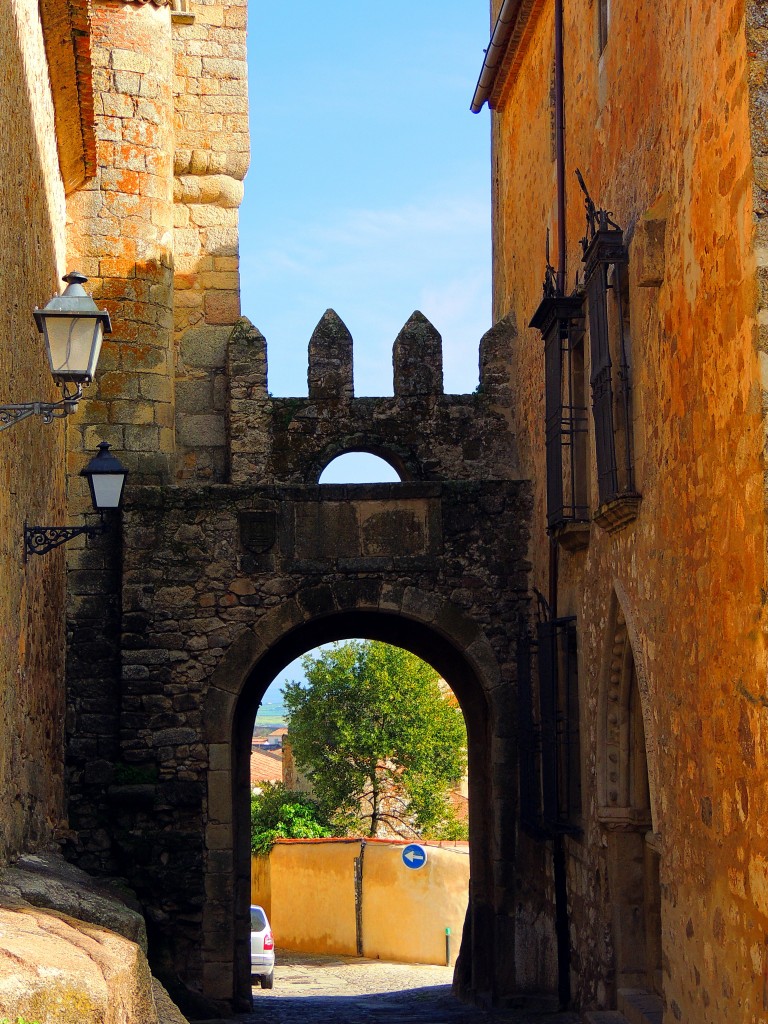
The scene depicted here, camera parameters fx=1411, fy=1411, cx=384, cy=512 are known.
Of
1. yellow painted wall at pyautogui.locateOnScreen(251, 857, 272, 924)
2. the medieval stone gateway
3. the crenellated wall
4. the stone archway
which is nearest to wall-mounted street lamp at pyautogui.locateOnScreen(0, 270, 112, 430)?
the medieval stone gateway

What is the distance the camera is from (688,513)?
232 inches

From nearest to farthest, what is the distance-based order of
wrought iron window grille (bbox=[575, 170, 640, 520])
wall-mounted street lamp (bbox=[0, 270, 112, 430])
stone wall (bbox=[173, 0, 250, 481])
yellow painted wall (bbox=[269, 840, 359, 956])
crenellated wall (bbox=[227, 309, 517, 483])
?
wall-mounted street lamp (bbox=[0, 270, 112, 430]) < wrought iron window grille (bbox=[575, 170, 640, 520]) < crenellated wall (bbox=[227, 309, 517, 483]) < stone wall (bbox=[173, 0, 250, 481]) < yellow painted wall (bbox=[269, 840, 359, 956])

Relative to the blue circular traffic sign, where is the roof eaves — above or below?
above

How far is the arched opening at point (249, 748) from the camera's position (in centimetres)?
1030

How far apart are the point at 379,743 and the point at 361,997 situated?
12.0 meters

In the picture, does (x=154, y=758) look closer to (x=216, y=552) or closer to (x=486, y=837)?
(x=216, y=552)

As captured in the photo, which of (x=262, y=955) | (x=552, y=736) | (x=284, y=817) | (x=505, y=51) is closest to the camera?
(x=552, y=736)

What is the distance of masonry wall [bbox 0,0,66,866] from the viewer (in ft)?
21.1

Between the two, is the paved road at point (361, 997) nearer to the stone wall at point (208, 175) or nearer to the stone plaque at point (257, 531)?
the stone plaque at point (257, 531)

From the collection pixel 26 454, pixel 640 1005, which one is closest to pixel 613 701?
pixel 640 1005

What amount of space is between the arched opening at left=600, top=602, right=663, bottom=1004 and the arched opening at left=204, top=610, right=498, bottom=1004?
265 cm

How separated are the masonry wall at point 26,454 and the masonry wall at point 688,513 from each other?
295 cm

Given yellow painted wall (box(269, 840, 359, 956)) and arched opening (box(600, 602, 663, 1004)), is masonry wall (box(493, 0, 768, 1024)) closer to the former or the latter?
arched opening (box(600, 602, 663, 1004))

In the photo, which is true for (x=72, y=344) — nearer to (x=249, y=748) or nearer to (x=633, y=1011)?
(x=633, y=1011)
